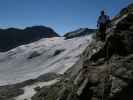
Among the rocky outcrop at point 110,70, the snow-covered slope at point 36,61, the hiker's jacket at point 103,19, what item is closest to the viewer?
the rocky outcrop at point 110,70

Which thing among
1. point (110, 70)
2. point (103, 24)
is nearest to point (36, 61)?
point (103, 24)

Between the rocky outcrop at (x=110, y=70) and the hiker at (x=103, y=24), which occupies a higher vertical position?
the hiker at (x=103, y=24)

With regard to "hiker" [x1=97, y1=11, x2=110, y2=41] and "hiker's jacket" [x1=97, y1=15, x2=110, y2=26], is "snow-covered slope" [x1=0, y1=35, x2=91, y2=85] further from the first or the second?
"hiker's jacket" [x1=97, y1=15, x2=110, y2=26]

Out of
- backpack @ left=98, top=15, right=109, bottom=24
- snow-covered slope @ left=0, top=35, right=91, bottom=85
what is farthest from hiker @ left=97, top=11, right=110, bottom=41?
snow-covered slope @ left=0, top=35, right=91, bottom=85

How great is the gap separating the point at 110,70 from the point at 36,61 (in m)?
93.4

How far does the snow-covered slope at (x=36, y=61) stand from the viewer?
94.2 m

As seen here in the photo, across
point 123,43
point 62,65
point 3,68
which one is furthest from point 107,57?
point 3,68

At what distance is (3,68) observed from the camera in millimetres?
118938

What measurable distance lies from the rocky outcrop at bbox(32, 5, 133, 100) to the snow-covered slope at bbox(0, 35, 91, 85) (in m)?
58.4

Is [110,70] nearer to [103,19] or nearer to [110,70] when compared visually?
[110,70]

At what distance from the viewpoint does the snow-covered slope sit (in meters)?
94.2

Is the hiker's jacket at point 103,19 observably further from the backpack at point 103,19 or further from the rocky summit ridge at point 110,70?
the rocky summit ridge at point 110,70

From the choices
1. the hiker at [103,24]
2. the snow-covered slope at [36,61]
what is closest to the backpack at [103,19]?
the hiker at [103,24]

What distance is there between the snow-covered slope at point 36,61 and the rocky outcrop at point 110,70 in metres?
58.4
